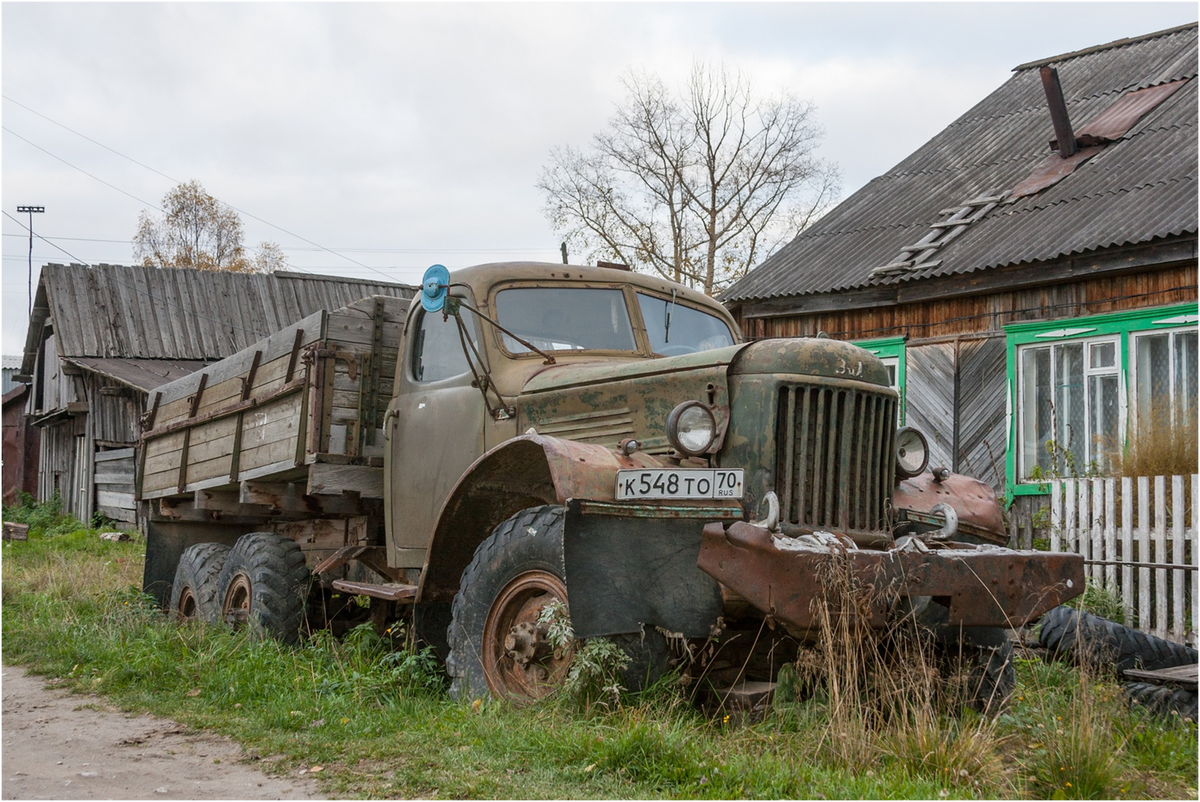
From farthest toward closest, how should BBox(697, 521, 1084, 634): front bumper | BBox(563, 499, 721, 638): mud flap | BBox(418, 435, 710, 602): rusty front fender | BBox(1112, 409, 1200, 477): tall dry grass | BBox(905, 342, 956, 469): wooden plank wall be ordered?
BBox(905, 342, 956, 469): wooden plank wall
BBox(1112, 409, 1200, 477): tall dry grass
BBox(418, 435, 710, 602): rusty front fender
BBox(563, 499, 721, 638): mud flap
BBox(697, 521, 1084, 634): front bumper

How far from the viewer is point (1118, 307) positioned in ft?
35.6

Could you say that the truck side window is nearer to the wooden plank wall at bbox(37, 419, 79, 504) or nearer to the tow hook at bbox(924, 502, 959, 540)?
the tow hook at bbox(924, 502, 959, 540)

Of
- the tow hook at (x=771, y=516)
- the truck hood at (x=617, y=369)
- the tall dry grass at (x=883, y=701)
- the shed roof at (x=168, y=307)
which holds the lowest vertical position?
the tall dry grass at (x=883, y=701)

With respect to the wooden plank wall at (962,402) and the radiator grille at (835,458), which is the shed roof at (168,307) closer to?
the wooden plank wall at (962,402)

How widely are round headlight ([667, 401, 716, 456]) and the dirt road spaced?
78.6 inches

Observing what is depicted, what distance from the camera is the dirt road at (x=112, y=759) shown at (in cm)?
383

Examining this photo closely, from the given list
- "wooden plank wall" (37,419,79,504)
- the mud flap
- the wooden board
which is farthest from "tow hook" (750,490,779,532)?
"wooden plank wall" (37,419,79,504)

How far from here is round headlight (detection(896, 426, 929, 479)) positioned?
5559 millimetres

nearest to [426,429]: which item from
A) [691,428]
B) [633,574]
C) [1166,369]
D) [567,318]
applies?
[567,318]

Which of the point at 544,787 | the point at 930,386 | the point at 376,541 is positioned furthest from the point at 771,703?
the point at 930,386

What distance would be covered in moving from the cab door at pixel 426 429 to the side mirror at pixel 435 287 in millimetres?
600

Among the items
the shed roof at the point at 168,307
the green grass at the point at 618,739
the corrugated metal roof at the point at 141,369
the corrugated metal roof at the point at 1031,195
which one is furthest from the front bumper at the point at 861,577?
the shed roof at the point at 168,307

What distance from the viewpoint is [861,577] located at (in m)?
4.11

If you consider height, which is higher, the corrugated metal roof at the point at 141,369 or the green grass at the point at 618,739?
the corrugated metal roof at the point at 141,369
